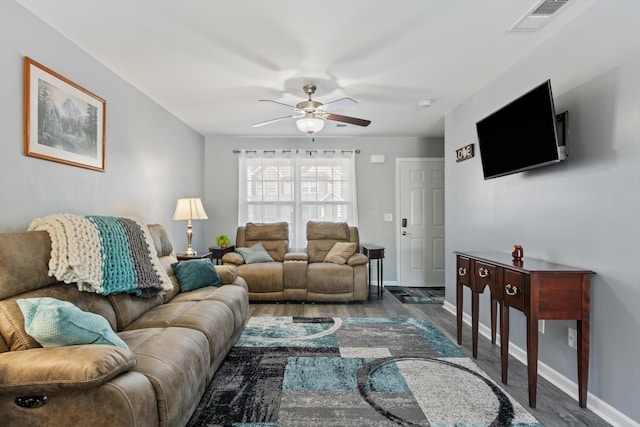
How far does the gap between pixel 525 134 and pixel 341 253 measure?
287 centimetres

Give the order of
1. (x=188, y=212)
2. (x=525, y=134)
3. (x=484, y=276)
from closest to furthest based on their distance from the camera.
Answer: (x=525, y=134) < (x=484, y=276) < (x=188, y=212)

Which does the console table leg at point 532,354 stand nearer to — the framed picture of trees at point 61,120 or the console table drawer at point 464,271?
the console table drawer at point 464,271

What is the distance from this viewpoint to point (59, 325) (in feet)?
4.75

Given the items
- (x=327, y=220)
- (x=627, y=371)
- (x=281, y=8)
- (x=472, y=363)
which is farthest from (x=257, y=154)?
(x=627, y=371)

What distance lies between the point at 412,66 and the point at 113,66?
2.52 meters

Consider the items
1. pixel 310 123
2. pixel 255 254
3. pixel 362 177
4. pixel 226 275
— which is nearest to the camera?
pixel 226 275

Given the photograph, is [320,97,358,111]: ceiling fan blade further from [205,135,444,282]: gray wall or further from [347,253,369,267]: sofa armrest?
[205,135,444,282]: gray wall

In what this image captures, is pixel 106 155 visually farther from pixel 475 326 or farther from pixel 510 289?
pixel 475 326

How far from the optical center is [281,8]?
2146mm

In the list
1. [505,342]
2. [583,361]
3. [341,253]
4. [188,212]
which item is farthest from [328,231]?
[583,361]

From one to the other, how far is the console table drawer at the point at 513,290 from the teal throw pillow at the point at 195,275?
2.30 metres

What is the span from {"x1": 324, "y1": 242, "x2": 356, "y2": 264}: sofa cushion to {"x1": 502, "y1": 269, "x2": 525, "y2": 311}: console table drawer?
8.66 feet

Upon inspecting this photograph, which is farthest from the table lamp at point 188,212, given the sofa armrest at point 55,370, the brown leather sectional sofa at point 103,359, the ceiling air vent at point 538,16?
the ceiling air vent at point 538,16

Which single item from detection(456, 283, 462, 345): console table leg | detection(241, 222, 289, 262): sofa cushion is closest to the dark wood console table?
detection(456, 283, 462, 345): console table leg
